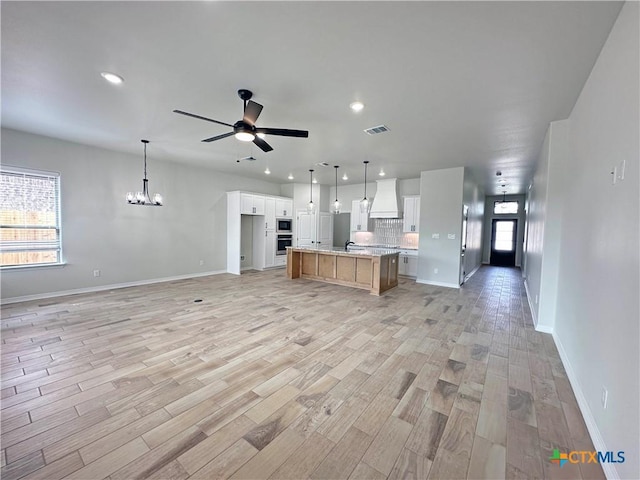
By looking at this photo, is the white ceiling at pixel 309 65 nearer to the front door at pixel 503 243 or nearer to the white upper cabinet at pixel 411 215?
the white upper cabinet at pixel 411 215

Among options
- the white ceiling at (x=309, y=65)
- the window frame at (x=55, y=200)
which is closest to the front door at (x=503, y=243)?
the white ceiling at (x=309, y=65)

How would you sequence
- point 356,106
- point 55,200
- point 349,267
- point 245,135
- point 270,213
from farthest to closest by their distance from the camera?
1. point 270,213
2. point 349,267
3. point 55,200
4. point 356,106
5. point 245,135

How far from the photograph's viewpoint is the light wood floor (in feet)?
5.27

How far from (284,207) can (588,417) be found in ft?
26.2

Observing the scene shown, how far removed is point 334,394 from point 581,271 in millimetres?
2548

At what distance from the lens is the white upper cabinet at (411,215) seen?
25.2 ft

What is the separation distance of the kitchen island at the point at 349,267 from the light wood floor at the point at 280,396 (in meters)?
A: 1.58

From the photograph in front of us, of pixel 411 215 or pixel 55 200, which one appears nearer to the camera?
pixel 55 200

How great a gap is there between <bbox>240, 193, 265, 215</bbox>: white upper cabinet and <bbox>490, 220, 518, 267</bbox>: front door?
31.4 ft

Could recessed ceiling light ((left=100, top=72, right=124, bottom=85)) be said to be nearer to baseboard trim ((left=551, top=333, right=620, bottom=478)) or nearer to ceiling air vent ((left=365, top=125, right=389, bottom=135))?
ceiling air vent ((left=365, top=125, right=389, bottom=135))

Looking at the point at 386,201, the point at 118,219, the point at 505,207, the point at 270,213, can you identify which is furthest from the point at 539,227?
the point at 118,219

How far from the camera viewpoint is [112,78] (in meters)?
2.79

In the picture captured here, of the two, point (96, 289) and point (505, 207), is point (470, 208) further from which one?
point (96, 289)

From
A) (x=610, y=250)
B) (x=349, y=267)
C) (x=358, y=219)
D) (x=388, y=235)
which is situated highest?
(x=358, y=219)
